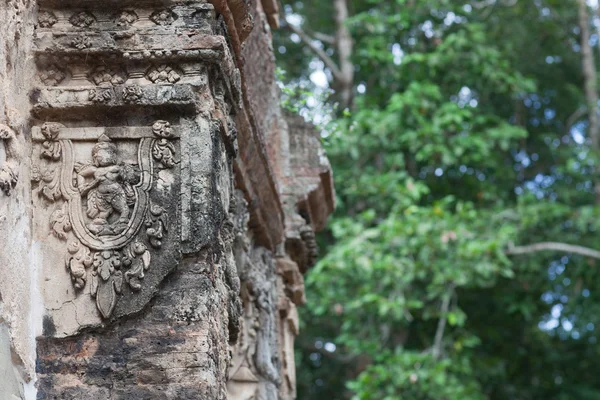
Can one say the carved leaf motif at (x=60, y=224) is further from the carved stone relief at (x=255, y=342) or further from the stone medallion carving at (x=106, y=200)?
the carved stone relief at (x=255, y=342)

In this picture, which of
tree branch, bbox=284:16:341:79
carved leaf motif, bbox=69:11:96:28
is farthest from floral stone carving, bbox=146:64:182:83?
tree branch, bbox=284:16:341:79

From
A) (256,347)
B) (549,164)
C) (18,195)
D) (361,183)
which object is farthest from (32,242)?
(549,164)

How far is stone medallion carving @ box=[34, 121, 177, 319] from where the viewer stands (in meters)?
4.52

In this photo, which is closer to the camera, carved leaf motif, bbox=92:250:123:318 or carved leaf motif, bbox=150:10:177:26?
carved leaf motif, bbox=92:250:123:318

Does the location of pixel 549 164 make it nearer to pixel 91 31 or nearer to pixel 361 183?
pixel 361 183

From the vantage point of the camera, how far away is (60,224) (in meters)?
4.58

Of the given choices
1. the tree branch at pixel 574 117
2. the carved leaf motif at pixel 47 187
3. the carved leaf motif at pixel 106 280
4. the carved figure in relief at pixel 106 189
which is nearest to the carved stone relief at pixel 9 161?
the carved leaf motif at pixel 47 187

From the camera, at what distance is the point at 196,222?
458 cm

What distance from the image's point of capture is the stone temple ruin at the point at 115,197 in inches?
175

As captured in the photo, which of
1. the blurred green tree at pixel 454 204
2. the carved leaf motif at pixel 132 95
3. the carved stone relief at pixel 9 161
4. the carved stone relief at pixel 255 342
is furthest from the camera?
the blurred green tree at pixel 454 204

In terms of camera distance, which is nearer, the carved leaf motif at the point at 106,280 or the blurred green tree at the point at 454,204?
the carved leaf motif at the point at 106,280

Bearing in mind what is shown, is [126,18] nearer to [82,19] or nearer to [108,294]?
[82,19]

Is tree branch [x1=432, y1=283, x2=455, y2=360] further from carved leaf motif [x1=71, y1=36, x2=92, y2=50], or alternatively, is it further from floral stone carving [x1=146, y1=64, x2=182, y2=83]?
carved leaf motif [x1=71, y1=36, x2=92, y2=50]

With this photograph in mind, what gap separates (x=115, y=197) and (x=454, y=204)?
1064 cm
